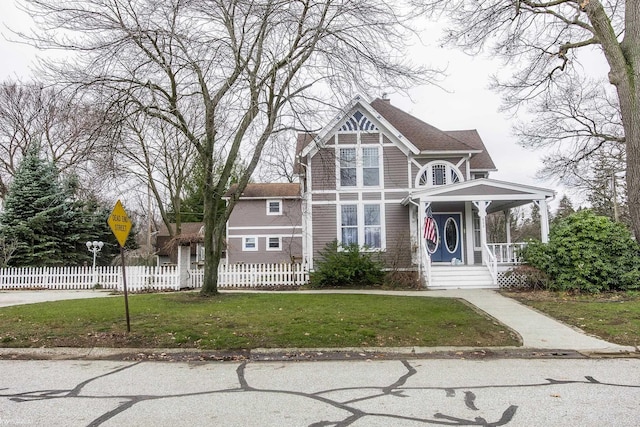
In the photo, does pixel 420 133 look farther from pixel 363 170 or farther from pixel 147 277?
pixel 147 277

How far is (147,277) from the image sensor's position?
1789 cm

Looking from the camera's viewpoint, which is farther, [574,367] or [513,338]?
[513,338]

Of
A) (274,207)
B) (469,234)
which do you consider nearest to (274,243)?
(274,207)

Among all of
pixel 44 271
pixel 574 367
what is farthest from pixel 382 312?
pixel 44 271

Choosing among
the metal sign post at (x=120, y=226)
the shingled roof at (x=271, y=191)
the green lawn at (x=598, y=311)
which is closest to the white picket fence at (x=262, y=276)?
the green lawn at (x=598, y=311)

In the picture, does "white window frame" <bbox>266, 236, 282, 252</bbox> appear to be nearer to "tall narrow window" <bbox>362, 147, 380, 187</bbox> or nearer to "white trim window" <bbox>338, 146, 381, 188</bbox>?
"white trim window" <bbox>338, 146, 381, 188</bbox>

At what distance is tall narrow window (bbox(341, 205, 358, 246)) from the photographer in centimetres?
1912

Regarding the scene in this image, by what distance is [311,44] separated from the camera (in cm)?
1207

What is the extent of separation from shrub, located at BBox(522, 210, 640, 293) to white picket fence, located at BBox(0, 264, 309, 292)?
9190 mm

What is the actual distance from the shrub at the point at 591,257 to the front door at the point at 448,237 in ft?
16.3

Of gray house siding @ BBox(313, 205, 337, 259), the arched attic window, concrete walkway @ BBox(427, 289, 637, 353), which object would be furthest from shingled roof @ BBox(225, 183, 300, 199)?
concrete walkway @ BBox(427, 289, 637, 353)

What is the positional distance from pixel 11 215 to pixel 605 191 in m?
39.6

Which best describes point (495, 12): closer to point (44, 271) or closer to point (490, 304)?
point (490, 304)

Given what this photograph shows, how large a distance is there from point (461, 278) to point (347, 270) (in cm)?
431
